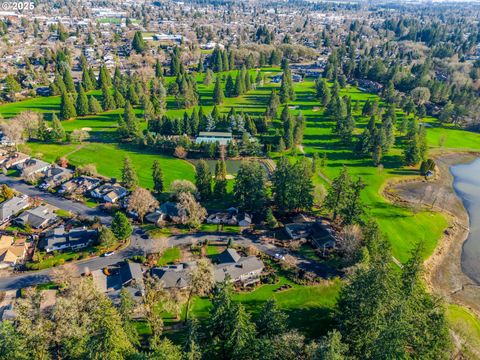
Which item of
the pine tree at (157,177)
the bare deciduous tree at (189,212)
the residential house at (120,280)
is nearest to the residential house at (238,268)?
the bare deciduous tree at (189,212)

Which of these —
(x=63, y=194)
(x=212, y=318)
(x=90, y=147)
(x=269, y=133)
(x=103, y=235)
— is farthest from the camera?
(x=269, y=133)

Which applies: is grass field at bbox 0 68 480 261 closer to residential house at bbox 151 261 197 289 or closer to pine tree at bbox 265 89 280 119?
pine tree at bbox 265 89 280 119

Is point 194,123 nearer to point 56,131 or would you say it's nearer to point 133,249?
point 56,131

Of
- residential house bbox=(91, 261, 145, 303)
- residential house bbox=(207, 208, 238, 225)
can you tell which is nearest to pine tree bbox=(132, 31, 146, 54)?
residential house bbox=(207, 208, 238, 225)

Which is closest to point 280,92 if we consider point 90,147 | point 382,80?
point 382,80

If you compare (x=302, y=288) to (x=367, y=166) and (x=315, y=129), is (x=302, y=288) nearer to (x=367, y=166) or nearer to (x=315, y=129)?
(x=367, y=166)

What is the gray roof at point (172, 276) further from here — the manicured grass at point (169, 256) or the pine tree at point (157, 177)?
the pine tree at point (157, 177)
